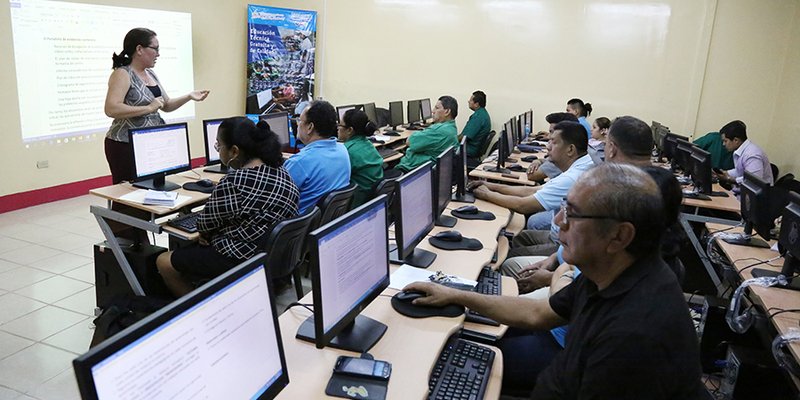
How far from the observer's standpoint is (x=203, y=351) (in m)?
1.08

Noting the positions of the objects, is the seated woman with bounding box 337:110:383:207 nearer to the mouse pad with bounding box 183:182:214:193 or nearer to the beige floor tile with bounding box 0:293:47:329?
the mouse pad with bounding box 183:182:214:193

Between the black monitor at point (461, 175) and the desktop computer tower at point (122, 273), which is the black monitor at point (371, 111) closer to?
the black monitor at point (461, 175)

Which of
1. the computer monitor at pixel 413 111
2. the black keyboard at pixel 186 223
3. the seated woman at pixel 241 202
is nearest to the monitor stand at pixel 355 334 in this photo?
the seated woman at pixel 241 202

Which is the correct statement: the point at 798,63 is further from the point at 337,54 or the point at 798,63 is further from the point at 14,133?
the point at 14,133

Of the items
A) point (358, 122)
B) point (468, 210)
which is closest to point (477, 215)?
point (468, 210)

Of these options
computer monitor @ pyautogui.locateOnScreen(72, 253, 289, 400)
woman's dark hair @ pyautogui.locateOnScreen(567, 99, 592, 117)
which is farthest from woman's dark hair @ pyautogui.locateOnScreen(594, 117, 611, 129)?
computer monitor @ pyautogui.locateOnScreen(72, 253, 289, 400)

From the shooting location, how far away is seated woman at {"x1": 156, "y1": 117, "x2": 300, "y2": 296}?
104 inches

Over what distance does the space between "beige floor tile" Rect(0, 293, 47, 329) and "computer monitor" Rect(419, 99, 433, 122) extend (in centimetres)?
578

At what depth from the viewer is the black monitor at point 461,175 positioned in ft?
11.6

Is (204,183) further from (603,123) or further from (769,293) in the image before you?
(603,123)

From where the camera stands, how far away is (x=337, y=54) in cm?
884

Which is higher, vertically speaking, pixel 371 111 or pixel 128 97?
pixel 128 97

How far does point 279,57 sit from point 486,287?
677 cm

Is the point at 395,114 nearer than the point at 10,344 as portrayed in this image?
No
